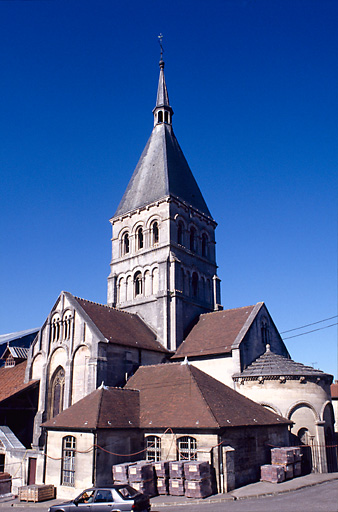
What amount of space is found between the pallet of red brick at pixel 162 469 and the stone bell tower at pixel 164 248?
1412 centimetres

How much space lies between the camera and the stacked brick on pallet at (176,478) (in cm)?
2122

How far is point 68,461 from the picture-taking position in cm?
2350

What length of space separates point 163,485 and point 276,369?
1168 centimetres

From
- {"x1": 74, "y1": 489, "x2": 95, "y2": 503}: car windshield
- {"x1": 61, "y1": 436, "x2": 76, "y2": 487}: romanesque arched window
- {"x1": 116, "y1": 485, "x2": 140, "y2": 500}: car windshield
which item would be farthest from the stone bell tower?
{"x1": 74, "y1": 489, "x2": 95, "y2": 503}: car windshield

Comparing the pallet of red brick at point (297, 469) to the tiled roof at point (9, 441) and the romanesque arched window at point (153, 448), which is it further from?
the tiled roof at point (9, 441)

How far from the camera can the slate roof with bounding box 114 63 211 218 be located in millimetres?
42562

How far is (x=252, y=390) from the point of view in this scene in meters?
29.5

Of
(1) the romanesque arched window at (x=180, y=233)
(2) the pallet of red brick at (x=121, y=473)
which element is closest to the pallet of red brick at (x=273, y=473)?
(2) the pallet of red brick at (x=121, y=473)

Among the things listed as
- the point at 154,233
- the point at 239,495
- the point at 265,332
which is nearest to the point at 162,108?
the point at 154,233

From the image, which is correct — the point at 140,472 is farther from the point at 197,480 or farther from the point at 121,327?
the point at 121,327

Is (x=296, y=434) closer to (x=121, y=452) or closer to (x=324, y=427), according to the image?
(x=324, y=427)

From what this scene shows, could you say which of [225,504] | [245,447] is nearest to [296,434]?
[245,447]

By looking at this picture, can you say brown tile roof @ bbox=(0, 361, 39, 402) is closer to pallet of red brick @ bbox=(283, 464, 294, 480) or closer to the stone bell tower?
the stone bell tower

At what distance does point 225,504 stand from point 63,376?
1714 cm
